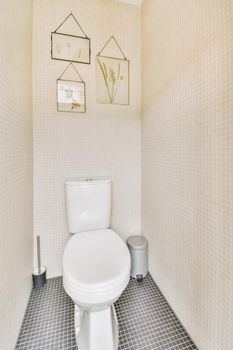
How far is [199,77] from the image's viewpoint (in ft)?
2.89

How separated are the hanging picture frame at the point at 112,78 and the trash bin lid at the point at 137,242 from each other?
113 cm

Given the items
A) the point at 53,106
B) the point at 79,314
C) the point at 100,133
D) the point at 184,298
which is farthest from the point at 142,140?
the point at 79,314

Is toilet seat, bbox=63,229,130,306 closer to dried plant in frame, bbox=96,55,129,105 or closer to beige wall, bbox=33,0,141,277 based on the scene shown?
beige wall, bbox=33,0,141,277

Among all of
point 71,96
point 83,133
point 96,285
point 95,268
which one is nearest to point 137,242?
point 95,268

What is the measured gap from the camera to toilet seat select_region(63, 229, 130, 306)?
2.56 ft

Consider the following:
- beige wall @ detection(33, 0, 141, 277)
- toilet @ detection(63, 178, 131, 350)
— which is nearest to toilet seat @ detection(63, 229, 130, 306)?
toilet @ detection(63, 178, 131, 350)

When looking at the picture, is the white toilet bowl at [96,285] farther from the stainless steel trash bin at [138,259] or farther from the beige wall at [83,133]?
the beige wall at [83,133]

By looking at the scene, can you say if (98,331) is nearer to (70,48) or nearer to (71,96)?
(71,96)

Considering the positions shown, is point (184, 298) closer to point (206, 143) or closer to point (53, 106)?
point (206, 143)

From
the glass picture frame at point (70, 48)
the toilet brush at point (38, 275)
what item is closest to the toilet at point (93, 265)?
the toilet brush at point (38, 275)

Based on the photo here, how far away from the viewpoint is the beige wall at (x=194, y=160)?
0.75 m

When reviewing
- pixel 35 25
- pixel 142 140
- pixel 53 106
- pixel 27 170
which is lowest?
pixel 27 170

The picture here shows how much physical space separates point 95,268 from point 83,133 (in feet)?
3.23

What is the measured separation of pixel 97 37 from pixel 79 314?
195 cm
